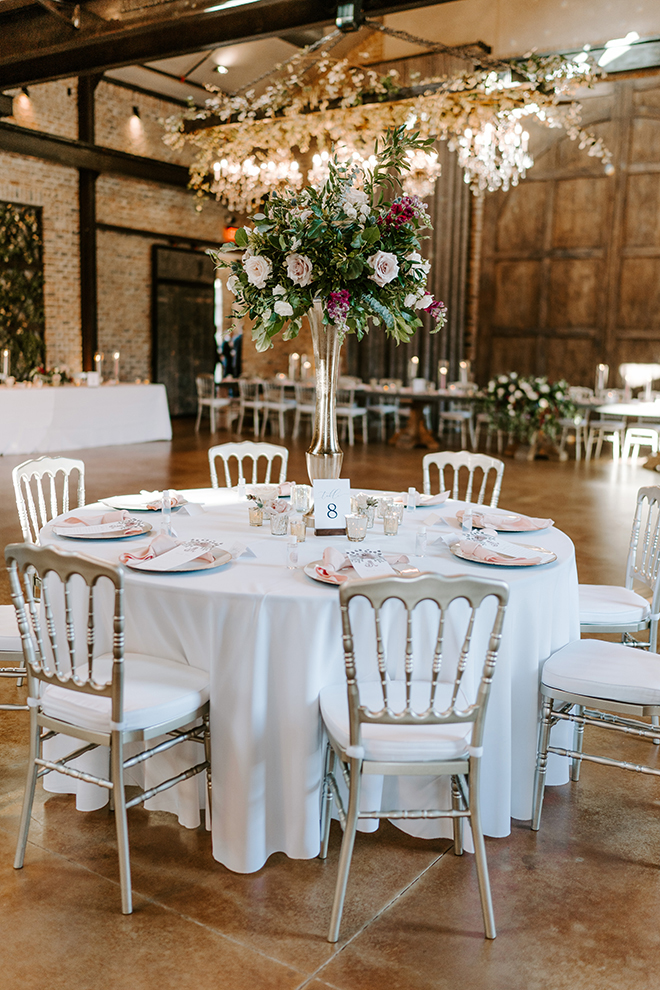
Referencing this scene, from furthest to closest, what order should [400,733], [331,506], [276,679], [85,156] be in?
[85,156] → [331,506] → [276,679] → [400,733]

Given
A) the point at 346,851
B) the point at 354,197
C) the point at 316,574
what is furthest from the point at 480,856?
the point at 354,197

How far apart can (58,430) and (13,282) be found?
3026 mm

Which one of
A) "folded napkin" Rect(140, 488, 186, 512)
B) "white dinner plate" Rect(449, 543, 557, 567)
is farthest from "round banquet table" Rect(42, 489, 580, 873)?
"folded napkin" Rect(140, 488, 186, 512)

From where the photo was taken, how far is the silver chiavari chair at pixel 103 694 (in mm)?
2115

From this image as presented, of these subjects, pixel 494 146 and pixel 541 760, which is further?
pixel 494 146

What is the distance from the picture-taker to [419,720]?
2.08m

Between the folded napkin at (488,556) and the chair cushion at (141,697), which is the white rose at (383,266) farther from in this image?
the chair cushion at (141,697)

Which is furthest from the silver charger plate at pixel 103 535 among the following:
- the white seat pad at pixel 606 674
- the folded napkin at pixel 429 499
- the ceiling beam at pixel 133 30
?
the ceiling beam at pixel 133 30

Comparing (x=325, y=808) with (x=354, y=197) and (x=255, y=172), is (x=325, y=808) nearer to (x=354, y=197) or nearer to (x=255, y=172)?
(x=354, y=197)

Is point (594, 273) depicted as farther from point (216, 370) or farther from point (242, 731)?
point (242, 731)

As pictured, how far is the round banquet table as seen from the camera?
2.33m

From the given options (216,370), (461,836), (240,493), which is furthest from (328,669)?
(216,370)

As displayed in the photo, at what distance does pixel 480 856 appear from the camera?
7.07 ft

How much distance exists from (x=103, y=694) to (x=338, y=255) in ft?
5.09
